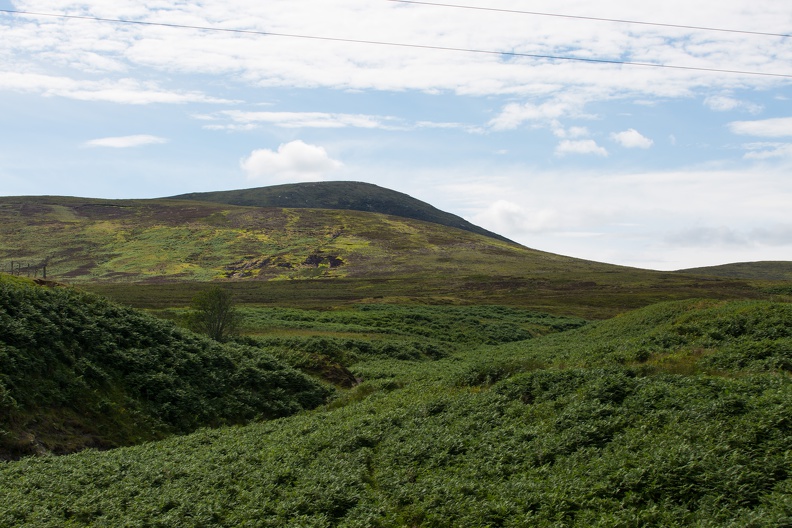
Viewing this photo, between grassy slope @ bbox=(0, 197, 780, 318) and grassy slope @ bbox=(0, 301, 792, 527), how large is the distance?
65916 millimetres

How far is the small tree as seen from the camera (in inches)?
1582

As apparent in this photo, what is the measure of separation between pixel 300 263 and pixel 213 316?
104189mm

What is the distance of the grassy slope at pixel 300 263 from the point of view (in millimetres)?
99562

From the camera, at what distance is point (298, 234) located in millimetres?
174875

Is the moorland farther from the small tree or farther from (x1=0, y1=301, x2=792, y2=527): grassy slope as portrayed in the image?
the small tree

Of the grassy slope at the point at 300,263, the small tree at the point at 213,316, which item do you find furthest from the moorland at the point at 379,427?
the grassy slope at the point at 300,263

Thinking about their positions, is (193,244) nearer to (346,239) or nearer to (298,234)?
(298,234)

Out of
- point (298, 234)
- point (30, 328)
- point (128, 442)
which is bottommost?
point (128, 442)

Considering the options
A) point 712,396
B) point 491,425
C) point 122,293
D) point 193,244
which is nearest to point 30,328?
point 491,425

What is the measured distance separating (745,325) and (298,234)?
512ft

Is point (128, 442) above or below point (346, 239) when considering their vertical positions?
below

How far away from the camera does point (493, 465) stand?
13.1 m

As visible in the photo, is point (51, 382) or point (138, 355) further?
point (138, 355)

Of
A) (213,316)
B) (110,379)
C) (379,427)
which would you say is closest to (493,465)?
(379,427)
